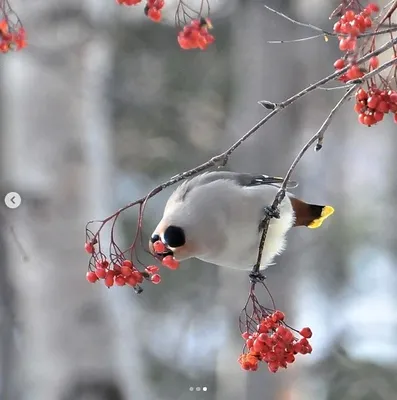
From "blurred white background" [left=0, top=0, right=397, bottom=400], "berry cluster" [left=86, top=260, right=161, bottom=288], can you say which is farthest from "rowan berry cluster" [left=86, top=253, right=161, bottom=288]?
"blurred white background" [left=0, top=0, right=397, bottom=400]

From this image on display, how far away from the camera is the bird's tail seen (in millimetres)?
940

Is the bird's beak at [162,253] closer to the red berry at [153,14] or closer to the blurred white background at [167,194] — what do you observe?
the red berry at [153,14]

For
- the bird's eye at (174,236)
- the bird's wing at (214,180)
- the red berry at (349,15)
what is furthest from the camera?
the bird's wing at (214,180)

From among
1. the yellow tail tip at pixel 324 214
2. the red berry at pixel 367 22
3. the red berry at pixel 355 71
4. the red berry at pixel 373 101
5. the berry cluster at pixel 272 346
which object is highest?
the yellow tail tip at pixel 324 214

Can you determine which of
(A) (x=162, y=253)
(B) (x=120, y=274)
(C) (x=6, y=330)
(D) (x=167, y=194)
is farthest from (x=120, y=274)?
(C) (x=6, y=330)

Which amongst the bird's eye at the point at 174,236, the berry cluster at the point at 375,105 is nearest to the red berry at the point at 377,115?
the berry cluster at the point at 375,105

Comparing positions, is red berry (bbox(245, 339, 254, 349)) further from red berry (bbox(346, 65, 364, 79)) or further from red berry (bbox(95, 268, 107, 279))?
red berry (bbox(346, 65, 364, 79))

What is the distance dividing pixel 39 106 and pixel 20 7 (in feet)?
0.74

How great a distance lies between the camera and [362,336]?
6.86 feet

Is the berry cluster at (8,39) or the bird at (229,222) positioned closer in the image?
the berry cluster at (8,39)

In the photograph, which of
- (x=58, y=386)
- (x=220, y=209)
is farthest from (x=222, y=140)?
(x=220, y=209)

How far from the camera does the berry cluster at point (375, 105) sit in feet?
2.16

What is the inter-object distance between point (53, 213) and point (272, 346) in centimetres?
108

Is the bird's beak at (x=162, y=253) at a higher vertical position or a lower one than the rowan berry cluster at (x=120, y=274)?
higher
